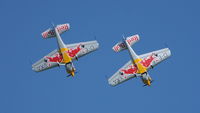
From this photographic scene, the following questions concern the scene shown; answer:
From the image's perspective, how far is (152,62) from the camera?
6609 inches

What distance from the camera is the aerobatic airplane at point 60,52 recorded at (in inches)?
6644

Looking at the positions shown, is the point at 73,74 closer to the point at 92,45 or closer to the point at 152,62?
the point at 92,45

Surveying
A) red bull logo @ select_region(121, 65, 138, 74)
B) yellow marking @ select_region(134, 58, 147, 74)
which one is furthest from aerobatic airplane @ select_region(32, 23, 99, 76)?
yellow marking @ select_region(134, 58, 147, 74)

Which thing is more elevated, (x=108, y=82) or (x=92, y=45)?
(x=92, y=45)

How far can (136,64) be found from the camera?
547 ft

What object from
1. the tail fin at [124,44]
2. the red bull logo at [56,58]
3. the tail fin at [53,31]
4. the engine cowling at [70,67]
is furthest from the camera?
the tail fin at [53,31]

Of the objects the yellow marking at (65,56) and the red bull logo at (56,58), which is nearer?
the yellow marking at (65,56)

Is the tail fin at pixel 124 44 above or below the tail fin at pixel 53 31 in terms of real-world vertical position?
below

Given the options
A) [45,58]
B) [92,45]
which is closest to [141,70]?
[92,45]

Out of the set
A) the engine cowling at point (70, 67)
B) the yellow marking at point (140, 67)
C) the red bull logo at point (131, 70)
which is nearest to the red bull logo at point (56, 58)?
the engine cowling at point (70, 67)

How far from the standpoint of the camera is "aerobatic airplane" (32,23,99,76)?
168750 millimetres

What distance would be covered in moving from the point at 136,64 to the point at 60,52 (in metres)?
22.1

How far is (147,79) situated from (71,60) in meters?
22.3

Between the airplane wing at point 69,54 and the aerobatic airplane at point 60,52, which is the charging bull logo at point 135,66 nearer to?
the aerobatic airplane at point 60,52
